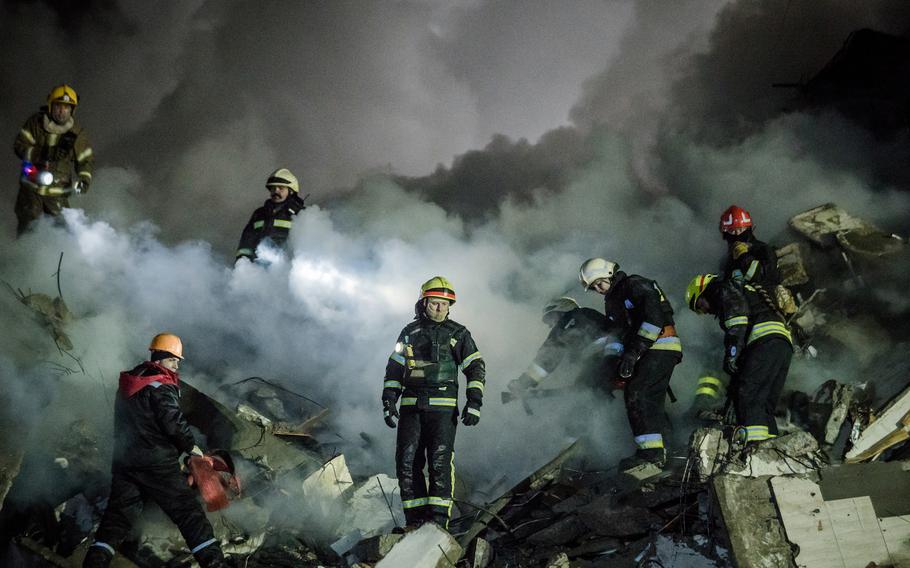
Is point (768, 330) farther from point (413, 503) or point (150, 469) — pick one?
point (150, 469)

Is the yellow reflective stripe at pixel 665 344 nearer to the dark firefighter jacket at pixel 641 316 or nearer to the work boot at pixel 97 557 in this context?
the dark firefighter jacket at pixel 641 316

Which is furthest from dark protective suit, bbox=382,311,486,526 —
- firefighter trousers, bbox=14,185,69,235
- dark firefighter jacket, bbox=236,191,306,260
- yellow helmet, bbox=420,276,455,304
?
firefighter trousers, bbox=14,185,69,235

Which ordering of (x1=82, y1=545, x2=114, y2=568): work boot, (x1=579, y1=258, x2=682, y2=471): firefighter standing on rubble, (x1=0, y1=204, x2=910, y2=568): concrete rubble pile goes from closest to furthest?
1. (x1=0, y1=204, x2=910, y2=568): concrete rubble pile
2. (x1=82, y1=545, x2=114, y2=568): work boot
3. (x1=579, y1=258, x2=682, y2=471): firefighter standing on rubble

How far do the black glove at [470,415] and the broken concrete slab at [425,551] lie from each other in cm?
119

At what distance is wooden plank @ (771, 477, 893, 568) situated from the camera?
12.0ft

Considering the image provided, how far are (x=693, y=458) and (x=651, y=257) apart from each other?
22.7 feet

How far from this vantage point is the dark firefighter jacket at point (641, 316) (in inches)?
231

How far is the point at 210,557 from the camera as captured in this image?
4.52 metres

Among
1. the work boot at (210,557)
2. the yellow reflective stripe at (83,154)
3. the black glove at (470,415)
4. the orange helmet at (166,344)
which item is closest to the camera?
the work boot at (210,557)

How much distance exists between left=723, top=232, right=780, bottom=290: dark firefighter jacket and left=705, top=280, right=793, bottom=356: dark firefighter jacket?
0.62 meters

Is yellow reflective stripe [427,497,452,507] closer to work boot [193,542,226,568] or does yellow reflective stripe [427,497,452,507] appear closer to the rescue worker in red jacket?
work boot [193,542,226,568]

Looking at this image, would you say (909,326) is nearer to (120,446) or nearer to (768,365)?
(768,365)

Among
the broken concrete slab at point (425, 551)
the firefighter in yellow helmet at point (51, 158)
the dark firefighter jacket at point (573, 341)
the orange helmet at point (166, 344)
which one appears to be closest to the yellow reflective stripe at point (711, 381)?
the dark firefighter jacket at point (573, 341)

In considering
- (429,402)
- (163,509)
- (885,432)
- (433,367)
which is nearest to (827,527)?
(885,432)
